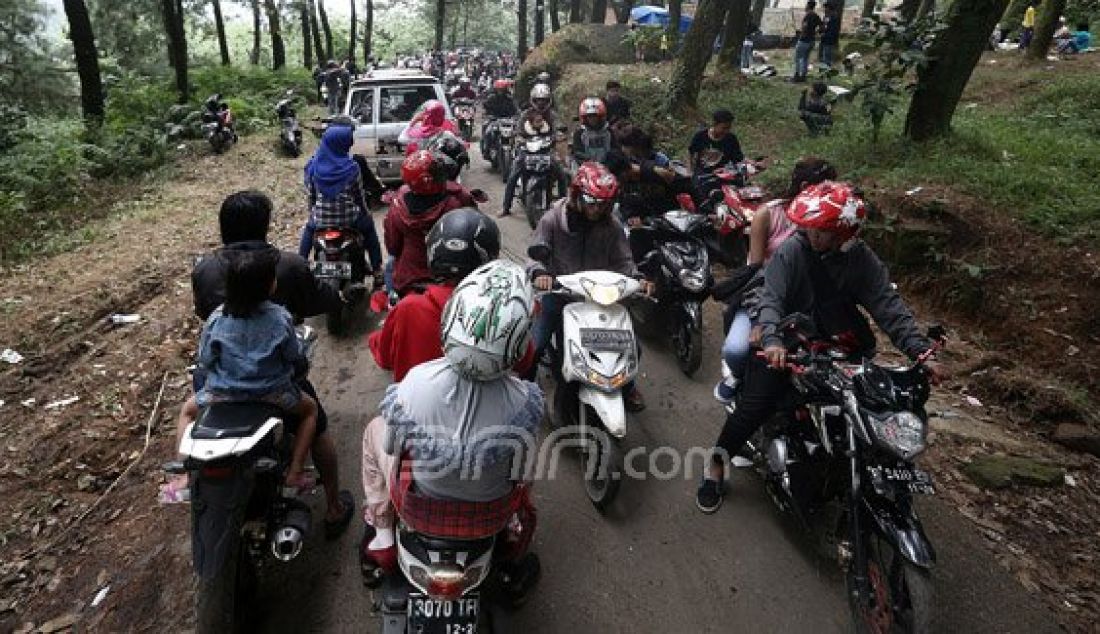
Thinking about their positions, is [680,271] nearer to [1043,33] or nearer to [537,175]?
[537,175]

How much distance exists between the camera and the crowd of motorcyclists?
2.48m

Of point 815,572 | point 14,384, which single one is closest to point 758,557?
point 815,572

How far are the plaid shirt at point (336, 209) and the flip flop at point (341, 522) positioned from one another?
3.30 metres

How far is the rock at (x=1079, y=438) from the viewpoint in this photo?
4.80 metres

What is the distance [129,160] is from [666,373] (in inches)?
441

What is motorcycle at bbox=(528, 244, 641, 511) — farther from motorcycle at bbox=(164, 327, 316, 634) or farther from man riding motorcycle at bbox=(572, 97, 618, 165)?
man riding motorcycle at bbox=(572, 97, 618, 165)

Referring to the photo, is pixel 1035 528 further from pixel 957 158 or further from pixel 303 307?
pixel 957 158

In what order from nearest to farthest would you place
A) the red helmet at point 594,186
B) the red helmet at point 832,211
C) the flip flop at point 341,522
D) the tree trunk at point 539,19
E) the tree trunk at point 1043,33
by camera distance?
the red helmet at point 832,211 < the flip flop at point 341,522 < the red helmet at point 594,186 < the tree trunk at point 1043,33 < the tree trunk at point 539,19

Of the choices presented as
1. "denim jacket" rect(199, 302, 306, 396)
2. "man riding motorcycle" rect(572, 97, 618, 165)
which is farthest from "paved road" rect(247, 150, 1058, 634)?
"man riding motorcycle" rect(572, 97, 618, 165)

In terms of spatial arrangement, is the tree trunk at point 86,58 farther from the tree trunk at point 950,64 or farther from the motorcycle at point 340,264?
the tree trunk at point 950,64

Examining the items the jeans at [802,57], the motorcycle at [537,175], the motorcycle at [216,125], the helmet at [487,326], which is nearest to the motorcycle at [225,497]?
the helmet at [487,326]

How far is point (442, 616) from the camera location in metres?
2.51

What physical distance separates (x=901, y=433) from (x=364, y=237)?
5397 millimetres

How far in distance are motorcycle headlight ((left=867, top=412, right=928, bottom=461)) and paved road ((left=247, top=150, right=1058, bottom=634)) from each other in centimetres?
117
